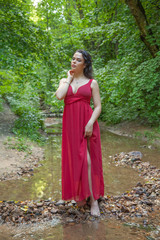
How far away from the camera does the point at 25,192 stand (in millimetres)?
3770

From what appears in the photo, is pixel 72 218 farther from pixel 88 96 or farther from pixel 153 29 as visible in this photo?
pixel 153 29

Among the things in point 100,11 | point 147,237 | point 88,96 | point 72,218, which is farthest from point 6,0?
point 147,237

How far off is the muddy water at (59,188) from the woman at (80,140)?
16.9 inches

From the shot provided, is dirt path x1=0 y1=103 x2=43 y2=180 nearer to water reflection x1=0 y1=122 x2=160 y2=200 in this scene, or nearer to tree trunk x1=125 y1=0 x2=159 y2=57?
water reflection x1=0 y1=122 x2=160 y2=200

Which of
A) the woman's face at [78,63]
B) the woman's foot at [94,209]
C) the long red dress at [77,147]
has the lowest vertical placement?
the woman's foot at [94,209]

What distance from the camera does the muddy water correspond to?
2.31m

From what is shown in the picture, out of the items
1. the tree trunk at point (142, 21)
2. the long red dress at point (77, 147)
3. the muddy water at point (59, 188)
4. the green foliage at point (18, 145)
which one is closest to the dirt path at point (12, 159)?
the green foliage at point (18, 145)

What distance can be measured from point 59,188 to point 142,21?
6.81 metres

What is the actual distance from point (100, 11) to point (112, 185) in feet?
25.7

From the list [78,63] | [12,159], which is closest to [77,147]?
[78,63]

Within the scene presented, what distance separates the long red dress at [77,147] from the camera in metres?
2.82

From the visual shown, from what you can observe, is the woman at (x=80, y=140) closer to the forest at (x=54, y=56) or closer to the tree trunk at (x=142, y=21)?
the forest at (x=54, y=56)

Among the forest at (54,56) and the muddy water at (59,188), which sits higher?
the forest at (54,56)

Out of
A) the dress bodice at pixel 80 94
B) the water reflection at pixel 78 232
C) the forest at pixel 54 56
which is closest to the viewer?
the water reflection at pixel 78 232
